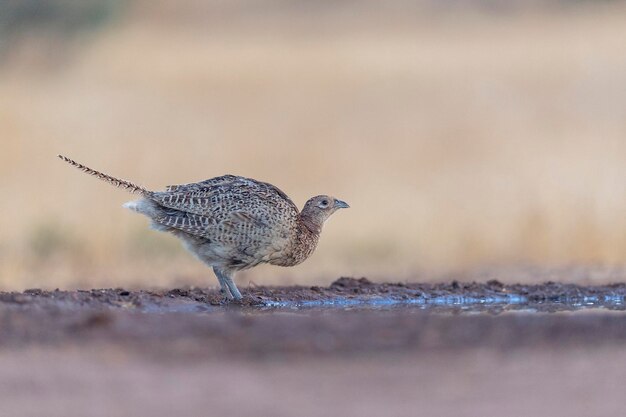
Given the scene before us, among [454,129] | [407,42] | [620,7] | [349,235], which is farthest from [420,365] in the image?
[620,7]

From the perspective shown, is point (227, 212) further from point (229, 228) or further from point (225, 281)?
point (225, 281)

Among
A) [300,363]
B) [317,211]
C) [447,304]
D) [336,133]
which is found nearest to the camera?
[300,363]

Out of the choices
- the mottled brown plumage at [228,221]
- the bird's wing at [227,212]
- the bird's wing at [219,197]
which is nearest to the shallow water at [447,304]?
the mottled brown plumage at [228,221]

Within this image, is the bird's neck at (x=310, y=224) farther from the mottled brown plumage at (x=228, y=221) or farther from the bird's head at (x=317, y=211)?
the mottled brown plumage at (x=228, y=221)

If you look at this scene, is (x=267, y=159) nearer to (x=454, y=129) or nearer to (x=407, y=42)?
(x=454, y=129)

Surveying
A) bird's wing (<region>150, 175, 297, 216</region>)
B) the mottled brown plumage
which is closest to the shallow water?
the mottled brown plumage

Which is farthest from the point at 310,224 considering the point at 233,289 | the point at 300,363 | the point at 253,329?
the point at 300,363
